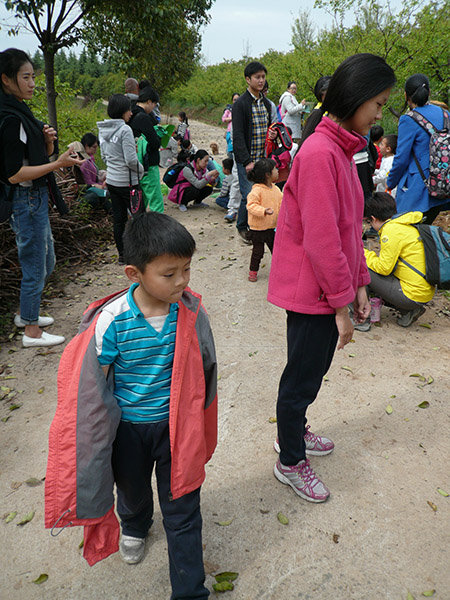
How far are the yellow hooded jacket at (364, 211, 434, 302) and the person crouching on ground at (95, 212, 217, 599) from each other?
2.78 meters

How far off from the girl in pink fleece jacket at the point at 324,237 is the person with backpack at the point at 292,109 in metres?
8.19

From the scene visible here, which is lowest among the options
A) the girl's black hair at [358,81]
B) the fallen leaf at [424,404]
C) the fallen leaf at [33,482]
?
the fallen leaf at [33,482]

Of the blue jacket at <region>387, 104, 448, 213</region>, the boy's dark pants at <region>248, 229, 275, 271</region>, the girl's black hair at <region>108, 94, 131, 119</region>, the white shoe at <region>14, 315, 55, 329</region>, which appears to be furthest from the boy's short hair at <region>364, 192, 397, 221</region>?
the white shoe at <region>14, 315, 55, 329</region>

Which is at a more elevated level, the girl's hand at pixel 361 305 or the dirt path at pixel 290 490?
the girl's hand at pixel 361 305

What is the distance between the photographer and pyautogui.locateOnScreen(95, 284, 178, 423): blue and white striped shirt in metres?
1.55

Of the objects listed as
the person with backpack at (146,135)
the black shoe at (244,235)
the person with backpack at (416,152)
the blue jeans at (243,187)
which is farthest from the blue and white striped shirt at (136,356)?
the black shoe at (244,235)

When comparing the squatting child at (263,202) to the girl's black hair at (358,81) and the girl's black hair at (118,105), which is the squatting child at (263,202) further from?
the girl's black hair at (358,81)

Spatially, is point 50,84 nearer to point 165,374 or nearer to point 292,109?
point 292,109

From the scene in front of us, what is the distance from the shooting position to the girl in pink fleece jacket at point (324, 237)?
171cm

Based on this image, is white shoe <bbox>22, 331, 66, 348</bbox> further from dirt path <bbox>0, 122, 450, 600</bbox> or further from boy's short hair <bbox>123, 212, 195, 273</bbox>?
boy's short hair <bbox>123, 212, 195, 273</bbox>

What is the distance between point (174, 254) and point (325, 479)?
68.0 inches

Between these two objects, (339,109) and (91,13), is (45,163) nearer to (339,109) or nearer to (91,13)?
(339,109)

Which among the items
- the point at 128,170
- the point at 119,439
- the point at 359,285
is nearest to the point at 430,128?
the point at 359,285

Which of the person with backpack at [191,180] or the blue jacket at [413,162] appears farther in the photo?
the person with backpack at [191,180]
